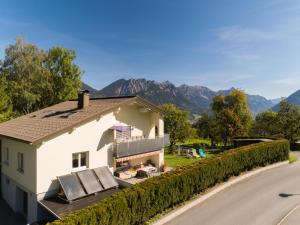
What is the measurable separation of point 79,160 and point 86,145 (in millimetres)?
1261

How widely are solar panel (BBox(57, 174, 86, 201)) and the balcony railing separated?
441cm

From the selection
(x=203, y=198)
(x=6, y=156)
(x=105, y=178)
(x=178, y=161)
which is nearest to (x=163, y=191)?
(x=203, y=198)

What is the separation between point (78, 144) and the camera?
1878cm

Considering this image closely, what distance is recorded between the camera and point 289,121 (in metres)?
48.8

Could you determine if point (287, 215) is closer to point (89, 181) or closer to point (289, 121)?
point (89, 181)

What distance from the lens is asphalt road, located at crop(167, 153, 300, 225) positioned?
46.0ft

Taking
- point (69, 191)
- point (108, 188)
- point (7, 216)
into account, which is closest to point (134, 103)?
point (108, 188)

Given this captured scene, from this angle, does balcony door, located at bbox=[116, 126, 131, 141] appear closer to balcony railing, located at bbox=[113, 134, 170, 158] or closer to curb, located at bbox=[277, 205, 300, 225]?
balcony railing, located at bbox=[113, 134, 170, 158]

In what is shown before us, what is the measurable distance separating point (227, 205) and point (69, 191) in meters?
10.5

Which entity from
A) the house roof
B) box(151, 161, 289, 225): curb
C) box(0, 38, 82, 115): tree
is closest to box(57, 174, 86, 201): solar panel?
the house roof

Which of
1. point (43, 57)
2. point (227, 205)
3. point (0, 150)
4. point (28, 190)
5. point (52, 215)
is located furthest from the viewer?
point (43, 57)

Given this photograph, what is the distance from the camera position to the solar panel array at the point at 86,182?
1648 centimetres

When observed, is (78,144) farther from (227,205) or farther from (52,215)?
(227,205)

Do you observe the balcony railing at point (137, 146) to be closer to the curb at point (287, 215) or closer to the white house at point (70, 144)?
the white house at point (70, 144)
